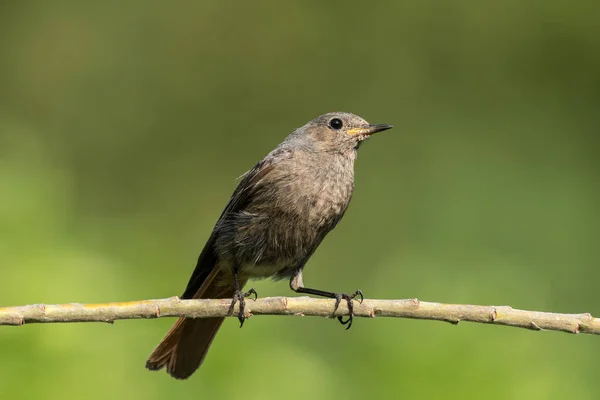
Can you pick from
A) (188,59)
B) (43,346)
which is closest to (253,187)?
(43,346)

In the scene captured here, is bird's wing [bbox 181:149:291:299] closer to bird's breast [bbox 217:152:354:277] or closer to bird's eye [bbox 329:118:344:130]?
bird's breast [bbox 217:152:354:277]

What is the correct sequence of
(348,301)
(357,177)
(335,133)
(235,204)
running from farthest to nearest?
1. (357,177)
2. (335,133)
3. (235,204)
4. (348,301)

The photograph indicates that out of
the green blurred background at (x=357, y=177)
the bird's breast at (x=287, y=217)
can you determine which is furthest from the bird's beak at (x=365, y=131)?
the green blurred background at (x=357, y=177)

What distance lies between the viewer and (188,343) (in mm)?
4664

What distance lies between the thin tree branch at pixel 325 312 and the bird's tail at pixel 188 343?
0.60 m

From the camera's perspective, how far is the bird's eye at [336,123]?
5469 mm

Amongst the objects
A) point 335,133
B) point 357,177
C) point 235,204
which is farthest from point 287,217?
point 357,177

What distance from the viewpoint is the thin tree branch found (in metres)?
3.39

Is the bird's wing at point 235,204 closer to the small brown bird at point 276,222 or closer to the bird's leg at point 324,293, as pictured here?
the small brown bird at point 276,222

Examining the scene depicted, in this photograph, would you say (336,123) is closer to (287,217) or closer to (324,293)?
(287,217)

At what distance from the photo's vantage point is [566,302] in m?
5.43

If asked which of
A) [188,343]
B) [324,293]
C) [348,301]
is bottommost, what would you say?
[188,343]

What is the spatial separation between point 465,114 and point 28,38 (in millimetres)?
4096

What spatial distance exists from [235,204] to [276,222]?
0.38 m
